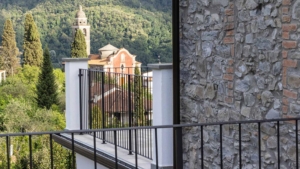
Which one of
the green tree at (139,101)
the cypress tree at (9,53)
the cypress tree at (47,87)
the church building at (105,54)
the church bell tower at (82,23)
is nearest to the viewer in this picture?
the green tree at (139,101)

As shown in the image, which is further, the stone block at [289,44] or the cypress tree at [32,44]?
the cypress tree at [32,44]

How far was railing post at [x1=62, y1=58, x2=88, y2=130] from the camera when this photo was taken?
781 centimetres

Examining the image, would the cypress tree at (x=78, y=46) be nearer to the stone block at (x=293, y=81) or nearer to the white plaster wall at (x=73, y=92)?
the white plaster wall at (x=73, y=92)

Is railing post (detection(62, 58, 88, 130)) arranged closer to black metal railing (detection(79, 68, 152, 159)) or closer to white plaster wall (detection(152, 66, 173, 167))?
black metal railing (detection(79, 68, 152, 159))

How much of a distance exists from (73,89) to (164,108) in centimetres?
255

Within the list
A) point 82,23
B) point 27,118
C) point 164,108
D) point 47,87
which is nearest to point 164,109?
point 164,108

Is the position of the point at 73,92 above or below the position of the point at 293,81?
below

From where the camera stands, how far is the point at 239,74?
185 inches

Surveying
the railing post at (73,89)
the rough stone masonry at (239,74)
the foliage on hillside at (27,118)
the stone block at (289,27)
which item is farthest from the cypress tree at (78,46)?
the stone block at (289,27)

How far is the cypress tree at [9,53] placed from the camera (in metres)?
61.3

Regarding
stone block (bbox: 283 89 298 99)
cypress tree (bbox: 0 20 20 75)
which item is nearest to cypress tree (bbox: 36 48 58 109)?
cypress tree (bbox: 0 20 20 75)

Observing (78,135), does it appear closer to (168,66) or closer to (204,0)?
(168,66)

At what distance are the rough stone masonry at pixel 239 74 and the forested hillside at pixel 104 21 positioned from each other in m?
34.6

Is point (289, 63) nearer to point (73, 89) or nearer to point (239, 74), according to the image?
point (239, 74)
